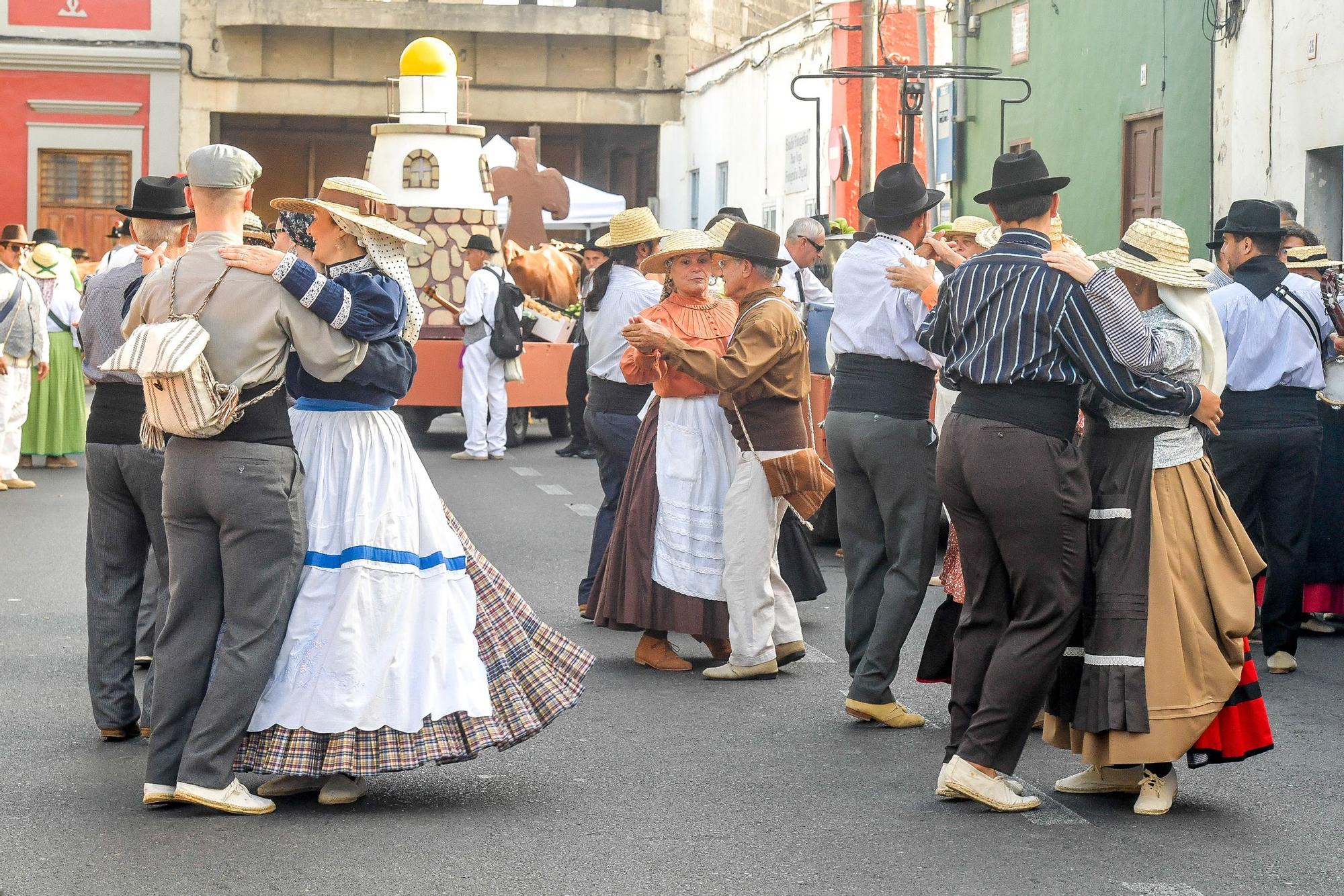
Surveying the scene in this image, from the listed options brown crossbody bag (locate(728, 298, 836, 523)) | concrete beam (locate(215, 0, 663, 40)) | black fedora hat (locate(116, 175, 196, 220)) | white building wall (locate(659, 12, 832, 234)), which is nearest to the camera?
black fedora hat (locate(116, 175, 196, 220))

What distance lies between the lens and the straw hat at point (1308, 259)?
863cm

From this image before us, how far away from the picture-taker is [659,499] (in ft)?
26.0

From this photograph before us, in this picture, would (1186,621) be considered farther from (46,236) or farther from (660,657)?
(46,236)

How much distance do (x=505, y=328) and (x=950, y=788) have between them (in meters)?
12.9

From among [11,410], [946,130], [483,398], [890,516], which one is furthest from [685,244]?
[946,130]

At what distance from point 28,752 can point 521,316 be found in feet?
45.7

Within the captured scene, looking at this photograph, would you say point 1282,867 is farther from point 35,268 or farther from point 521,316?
point 521,316

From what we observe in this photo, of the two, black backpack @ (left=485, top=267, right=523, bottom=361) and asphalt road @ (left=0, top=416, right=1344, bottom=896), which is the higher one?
black backpack @ (left=485, top=267, right=523, bottom=361)

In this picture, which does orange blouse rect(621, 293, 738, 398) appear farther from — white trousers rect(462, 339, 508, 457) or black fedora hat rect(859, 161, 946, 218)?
white trousers rect(462, 339, 508, 457)

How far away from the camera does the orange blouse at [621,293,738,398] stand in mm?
7824

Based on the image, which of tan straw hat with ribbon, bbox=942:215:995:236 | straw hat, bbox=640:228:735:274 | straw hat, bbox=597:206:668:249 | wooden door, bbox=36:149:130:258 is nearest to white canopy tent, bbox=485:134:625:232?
wooden door, bbox=36:149:130:258

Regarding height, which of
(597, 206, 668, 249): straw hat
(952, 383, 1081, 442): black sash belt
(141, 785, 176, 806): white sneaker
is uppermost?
(597, 206, 668, 249): straw hat

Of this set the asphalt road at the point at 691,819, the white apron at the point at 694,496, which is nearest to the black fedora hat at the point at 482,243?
the white apron at the point at 694,496

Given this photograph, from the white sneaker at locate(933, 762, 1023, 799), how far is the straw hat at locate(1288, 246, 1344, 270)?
3945mm
